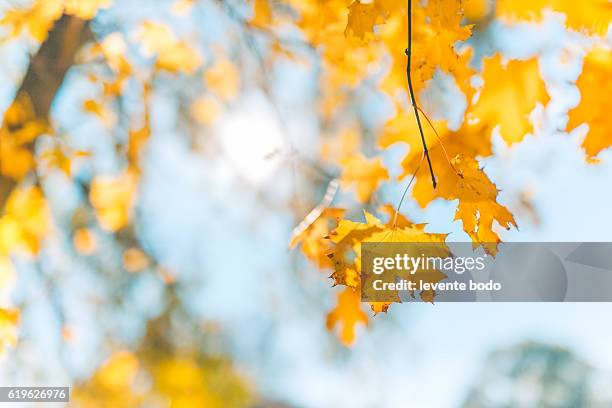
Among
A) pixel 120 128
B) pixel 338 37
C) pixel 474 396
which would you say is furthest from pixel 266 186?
pixel 474 396

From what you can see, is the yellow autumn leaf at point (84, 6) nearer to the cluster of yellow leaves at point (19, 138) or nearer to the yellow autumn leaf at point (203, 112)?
the cluster of yellow leaves at point (19, 138)

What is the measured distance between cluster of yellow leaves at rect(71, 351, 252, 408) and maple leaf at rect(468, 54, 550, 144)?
1.21 metres

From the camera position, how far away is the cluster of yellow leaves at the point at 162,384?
175 cm

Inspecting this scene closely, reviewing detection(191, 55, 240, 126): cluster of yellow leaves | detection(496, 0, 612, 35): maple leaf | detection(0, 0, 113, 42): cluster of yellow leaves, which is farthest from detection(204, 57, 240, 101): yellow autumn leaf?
detection(496, 0, 612, 35): maple leaf

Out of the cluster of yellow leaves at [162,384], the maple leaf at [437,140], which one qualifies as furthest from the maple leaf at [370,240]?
the cluster of yellow leaves at [162,384]

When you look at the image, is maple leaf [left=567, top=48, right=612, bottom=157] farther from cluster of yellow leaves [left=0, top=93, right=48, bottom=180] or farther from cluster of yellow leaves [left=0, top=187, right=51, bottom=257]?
cluster of yellow leaves [left=0, top=187, right=51, bottom=257]

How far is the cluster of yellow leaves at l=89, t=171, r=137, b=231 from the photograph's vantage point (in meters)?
1.68

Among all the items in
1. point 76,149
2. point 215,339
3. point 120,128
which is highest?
point 120,128

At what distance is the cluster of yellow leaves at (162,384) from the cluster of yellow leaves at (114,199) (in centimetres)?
46

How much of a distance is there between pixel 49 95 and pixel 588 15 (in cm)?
106

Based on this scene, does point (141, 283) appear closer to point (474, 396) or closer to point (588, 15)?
point (474, 396)

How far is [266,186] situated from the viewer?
195 centimetres

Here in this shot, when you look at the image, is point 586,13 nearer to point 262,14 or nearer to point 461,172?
point 461,172

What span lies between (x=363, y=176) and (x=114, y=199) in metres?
0.78
